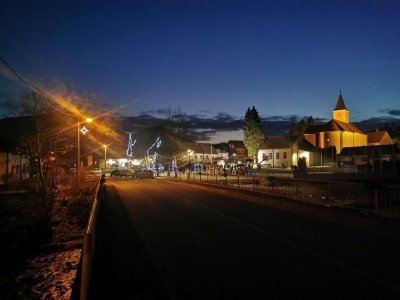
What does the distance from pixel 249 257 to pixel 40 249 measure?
6.19m

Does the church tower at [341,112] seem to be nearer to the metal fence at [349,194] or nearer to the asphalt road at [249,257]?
→ the metal fence at [349,194]

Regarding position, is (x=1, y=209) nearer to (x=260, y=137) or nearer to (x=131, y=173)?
(x=131, y=173)

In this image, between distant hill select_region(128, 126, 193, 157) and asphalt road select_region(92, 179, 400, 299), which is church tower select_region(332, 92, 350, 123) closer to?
distant hill select_region(128, 126, 193, 157)

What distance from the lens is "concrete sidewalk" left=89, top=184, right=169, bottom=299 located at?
650cm

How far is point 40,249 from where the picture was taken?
11.2m

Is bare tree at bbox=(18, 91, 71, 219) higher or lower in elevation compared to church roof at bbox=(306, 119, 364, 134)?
lower

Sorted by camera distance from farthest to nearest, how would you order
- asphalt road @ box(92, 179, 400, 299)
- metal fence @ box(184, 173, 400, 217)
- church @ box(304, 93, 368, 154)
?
1. church @ box(304, 93, 368, 154)
2. metal fence @ box(184, 173, 400, 217)
3. asphalt road @ box(92, 179, 400, 299)

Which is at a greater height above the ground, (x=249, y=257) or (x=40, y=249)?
(x=249, y=257)

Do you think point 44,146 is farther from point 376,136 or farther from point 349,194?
point 376,136

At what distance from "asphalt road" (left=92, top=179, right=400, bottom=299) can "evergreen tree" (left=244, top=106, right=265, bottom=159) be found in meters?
68.1

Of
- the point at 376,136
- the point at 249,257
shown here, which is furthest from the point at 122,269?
the point at 376,136

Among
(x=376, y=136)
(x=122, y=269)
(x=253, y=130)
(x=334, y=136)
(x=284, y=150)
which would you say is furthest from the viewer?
(x=376, y=136)

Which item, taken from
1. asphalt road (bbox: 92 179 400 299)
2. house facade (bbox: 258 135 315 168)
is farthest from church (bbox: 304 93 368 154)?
asphalt road (bbox: 92 179 400 299)

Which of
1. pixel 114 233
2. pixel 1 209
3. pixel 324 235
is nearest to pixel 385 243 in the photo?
pixel 324 235
